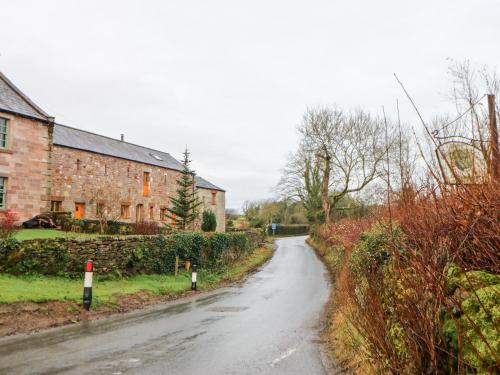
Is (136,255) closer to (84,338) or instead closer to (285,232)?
(84,338)

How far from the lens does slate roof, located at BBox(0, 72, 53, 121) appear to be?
22.7 meters

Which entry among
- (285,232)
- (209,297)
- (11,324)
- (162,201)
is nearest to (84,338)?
(11,324)

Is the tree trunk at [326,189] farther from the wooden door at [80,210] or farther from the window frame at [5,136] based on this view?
the window frame at [5,136]

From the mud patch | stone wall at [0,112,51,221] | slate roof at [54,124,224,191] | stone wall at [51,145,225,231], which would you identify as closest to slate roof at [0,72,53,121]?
stone wall at [0,112,51,221]

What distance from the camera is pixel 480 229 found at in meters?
3.44

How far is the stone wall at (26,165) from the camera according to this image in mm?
22156

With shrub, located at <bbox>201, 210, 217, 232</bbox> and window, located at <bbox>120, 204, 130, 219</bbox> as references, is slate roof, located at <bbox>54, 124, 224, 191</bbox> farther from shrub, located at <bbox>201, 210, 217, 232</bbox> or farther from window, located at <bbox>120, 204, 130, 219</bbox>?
shrub, located at <bbox>201, 210, 217, 232</bbox>

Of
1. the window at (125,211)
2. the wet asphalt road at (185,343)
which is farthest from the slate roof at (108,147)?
the wet asphalt road at (185,343)

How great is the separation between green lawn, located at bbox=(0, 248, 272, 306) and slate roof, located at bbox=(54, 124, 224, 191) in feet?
54.5

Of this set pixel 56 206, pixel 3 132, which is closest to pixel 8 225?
pixel 3 132

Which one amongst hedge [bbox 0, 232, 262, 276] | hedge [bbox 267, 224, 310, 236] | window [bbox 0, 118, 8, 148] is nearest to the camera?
hedge [bbox 0, 232, 262, 276]

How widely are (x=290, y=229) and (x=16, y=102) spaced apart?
172 ft

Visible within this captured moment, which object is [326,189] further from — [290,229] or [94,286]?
[290,229]

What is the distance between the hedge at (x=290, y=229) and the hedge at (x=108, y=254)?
47613mm
